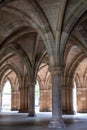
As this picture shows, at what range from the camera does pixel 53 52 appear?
1708cm

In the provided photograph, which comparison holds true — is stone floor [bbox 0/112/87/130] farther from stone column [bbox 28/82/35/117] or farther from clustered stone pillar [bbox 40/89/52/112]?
clustered stone pillar [bbox 40/89/52/112]

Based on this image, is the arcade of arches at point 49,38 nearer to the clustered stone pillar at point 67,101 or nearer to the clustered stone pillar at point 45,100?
the clustered stone pillar at point 67,101

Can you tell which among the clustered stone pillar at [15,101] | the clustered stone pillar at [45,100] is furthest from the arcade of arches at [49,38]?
the clustered stone pillar at [15,101]

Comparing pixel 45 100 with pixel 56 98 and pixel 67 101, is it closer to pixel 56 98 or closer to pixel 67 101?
pixel 67 101

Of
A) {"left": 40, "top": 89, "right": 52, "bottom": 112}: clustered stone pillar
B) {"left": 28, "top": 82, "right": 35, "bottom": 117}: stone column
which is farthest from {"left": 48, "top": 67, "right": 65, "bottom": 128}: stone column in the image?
{"left": 40, "top": 89, "right": 52, "bottom": 112}: clustered stone pillar

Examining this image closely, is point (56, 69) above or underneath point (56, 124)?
above

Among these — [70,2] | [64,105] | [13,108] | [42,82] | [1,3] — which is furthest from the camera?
[13,108]

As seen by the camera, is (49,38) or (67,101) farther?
(67,101)

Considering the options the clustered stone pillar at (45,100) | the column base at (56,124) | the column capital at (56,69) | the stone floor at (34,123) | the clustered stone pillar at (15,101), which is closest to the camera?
the stone floor at (34,123)

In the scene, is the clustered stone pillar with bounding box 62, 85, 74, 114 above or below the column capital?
below

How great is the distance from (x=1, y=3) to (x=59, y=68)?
19.2 ft

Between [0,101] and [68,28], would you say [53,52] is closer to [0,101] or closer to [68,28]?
[68,28]

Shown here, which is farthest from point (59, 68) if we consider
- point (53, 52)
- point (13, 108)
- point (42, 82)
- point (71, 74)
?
point (13, 108)

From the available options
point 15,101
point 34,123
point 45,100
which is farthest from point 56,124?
point 15,101
